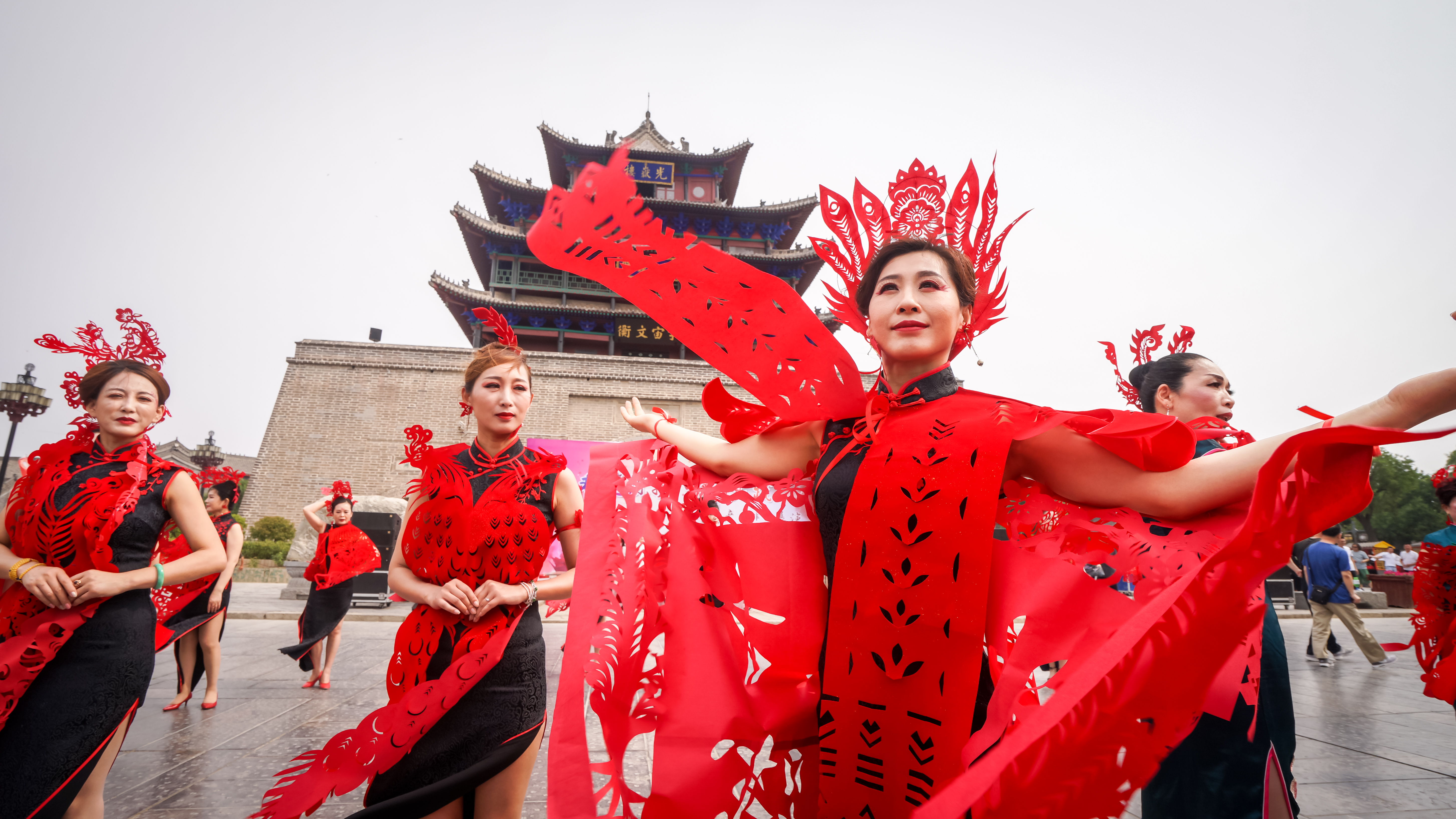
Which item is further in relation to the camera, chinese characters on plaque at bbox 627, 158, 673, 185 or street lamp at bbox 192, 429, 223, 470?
chinese characters on plaque at bbox 627, 158, 673, 185

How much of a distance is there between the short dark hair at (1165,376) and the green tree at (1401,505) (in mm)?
46961

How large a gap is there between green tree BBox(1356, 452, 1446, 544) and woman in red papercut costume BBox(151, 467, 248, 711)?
4931 cm

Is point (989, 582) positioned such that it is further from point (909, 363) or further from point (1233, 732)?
point (1233, 732)

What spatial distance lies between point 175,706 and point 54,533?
9.93ft

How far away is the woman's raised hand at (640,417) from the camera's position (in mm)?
1677

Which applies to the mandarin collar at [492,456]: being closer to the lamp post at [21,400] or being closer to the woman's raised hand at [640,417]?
the woman's raised hand at [640,417]

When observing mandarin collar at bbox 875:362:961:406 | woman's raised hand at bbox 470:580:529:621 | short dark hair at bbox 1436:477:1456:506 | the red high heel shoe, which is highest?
mandarin collar at bbox 875:362:961:406

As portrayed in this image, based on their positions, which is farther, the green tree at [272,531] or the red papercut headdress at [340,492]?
the green tree at [272,531]

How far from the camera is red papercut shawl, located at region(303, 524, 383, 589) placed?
532 cm

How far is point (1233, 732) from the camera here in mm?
1696

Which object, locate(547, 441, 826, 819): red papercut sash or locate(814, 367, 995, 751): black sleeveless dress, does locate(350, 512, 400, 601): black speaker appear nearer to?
locate(547, 441, 826, 819): red papercut sash

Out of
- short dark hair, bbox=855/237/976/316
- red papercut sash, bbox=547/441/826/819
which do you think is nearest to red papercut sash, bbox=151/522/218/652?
red papercut sash, bbox=547/441/826/819

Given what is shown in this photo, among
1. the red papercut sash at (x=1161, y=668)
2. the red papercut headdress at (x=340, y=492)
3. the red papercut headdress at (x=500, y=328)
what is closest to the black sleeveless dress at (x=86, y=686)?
the red papercut headdress at (x=500, y=328)

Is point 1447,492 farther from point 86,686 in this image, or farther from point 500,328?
point 86,686
